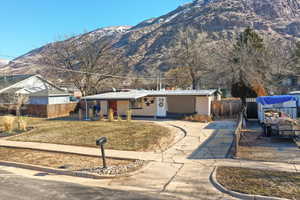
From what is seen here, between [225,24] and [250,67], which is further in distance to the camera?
[225,24]

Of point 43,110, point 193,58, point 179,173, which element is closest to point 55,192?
point 179,173

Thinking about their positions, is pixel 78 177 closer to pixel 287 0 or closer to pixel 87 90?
pixel 87 90

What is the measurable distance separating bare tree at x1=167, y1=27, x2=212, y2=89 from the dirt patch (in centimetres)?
2986

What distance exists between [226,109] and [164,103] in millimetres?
6600

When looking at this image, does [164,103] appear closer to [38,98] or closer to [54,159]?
[54,159]

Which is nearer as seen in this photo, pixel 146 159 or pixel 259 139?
pixel 146 159

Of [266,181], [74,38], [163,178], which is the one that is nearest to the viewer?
[266,181]

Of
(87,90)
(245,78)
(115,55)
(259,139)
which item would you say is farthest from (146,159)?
(115,55)

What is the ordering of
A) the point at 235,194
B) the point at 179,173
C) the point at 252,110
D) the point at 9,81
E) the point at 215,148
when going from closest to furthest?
the point at 235,194, the point at 179,173, the point at 215,148, the point at 252,110, the point at 9,81

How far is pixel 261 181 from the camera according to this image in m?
6.80

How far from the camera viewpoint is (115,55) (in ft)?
124

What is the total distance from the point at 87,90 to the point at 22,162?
2578 centimetres

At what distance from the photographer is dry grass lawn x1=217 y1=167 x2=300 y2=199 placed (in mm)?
6070

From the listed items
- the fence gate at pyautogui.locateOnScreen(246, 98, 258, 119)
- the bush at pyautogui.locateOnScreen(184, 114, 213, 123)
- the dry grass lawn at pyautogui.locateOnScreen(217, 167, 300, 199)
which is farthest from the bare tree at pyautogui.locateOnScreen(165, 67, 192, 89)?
the dry grass lawn at pyautogui.locateOnScreen(217, 167, 300, 199)
